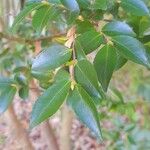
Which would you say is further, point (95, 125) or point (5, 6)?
point (5, 6)

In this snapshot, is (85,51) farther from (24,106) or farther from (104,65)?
(24,106)

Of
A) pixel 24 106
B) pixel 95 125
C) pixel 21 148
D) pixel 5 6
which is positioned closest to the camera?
pixel 95 125

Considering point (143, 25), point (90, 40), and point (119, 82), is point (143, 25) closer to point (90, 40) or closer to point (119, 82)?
point (90, 40)

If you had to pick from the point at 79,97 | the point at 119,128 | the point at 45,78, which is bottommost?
the point at 119,128

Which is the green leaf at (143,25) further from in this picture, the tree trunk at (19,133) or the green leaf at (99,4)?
the tree trunk at (19,133)

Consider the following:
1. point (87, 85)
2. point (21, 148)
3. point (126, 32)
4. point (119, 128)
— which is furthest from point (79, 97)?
point (119, 128)

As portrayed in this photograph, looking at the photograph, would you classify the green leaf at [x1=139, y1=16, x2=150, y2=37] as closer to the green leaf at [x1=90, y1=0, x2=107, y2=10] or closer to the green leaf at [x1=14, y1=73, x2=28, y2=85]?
the green leaf at [x1=90, y1=0, x2=107, y2=10]

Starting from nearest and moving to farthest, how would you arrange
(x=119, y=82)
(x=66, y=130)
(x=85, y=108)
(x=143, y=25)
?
(x=85, y=108) → (x=143, y=25) → (x=66, y=130) → (x=119, y=82)

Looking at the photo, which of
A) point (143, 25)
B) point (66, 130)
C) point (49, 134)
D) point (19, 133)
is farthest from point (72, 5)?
point (66, 130)
